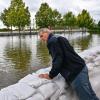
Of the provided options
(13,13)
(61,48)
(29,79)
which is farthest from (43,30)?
(13,13)

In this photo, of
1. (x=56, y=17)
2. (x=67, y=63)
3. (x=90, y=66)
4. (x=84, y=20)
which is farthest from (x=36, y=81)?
(x=84, y=20)

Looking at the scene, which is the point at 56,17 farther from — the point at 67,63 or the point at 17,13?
the point at 67,63

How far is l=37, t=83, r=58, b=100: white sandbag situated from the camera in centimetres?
600

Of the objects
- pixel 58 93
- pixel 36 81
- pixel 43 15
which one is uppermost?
pixel 36 81

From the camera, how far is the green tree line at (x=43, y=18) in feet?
235

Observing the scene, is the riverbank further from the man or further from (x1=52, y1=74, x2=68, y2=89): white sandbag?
the man

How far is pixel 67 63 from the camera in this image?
18.3ft

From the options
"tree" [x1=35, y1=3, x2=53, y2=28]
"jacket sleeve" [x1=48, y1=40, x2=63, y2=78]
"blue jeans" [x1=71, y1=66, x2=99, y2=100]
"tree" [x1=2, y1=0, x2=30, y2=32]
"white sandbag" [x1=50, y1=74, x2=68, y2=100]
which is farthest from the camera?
"tree" [x1=35, y1=3, x2=53, y2=28]

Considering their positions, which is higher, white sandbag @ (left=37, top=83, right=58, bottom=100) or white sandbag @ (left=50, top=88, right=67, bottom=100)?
white sandbag @ (left=37, top=83, right=58, bottom=100)

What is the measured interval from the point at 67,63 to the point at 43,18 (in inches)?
2980

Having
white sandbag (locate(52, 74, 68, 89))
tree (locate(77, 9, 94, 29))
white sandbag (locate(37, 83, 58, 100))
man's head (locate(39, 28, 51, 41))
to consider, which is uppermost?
man's head (locate(39, 28, 51, 41))

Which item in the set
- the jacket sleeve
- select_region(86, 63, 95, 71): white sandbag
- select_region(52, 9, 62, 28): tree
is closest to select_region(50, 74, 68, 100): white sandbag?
the jacket sleeve

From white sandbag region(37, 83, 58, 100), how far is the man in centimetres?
47

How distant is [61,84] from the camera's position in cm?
614
